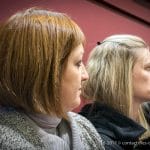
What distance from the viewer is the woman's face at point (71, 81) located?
871mm

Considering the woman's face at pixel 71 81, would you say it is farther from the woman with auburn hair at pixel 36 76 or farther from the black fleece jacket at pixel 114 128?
the black fleece jacket at pixel 114 128

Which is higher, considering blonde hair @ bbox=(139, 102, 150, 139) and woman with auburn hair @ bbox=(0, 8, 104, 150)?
woman with auburn hair @ bbox=(0, 8, 104, 150)

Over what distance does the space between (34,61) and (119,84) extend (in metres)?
0.46

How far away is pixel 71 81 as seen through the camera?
88cm

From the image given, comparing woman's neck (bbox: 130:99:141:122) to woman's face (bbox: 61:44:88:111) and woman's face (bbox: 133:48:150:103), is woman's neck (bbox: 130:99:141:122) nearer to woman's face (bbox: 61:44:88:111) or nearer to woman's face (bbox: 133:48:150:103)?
woman's face (bbox: 133:48:150:103)

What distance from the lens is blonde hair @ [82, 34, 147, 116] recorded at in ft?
3.92

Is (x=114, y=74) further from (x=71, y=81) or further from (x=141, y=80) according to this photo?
(x=71, y=81)

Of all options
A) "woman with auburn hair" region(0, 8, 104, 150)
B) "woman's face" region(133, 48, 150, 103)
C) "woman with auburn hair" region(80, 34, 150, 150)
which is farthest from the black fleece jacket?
"woman with auburn hair" region(0, 8, 104, 150)

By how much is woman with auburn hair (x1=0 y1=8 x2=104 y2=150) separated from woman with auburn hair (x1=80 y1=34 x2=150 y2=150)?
313mm

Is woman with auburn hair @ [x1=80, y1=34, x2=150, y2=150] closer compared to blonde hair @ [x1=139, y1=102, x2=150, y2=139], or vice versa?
woman with auburn hair @ [x1=80, y1=34, x2=150, y2=150]

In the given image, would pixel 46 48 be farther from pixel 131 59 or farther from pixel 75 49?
pixel 131 59

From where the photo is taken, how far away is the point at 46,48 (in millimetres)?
828

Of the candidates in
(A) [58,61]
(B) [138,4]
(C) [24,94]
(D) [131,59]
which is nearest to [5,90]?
(C) [24,94]

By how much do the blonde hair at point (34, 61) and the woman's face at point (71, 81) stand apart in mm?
19
